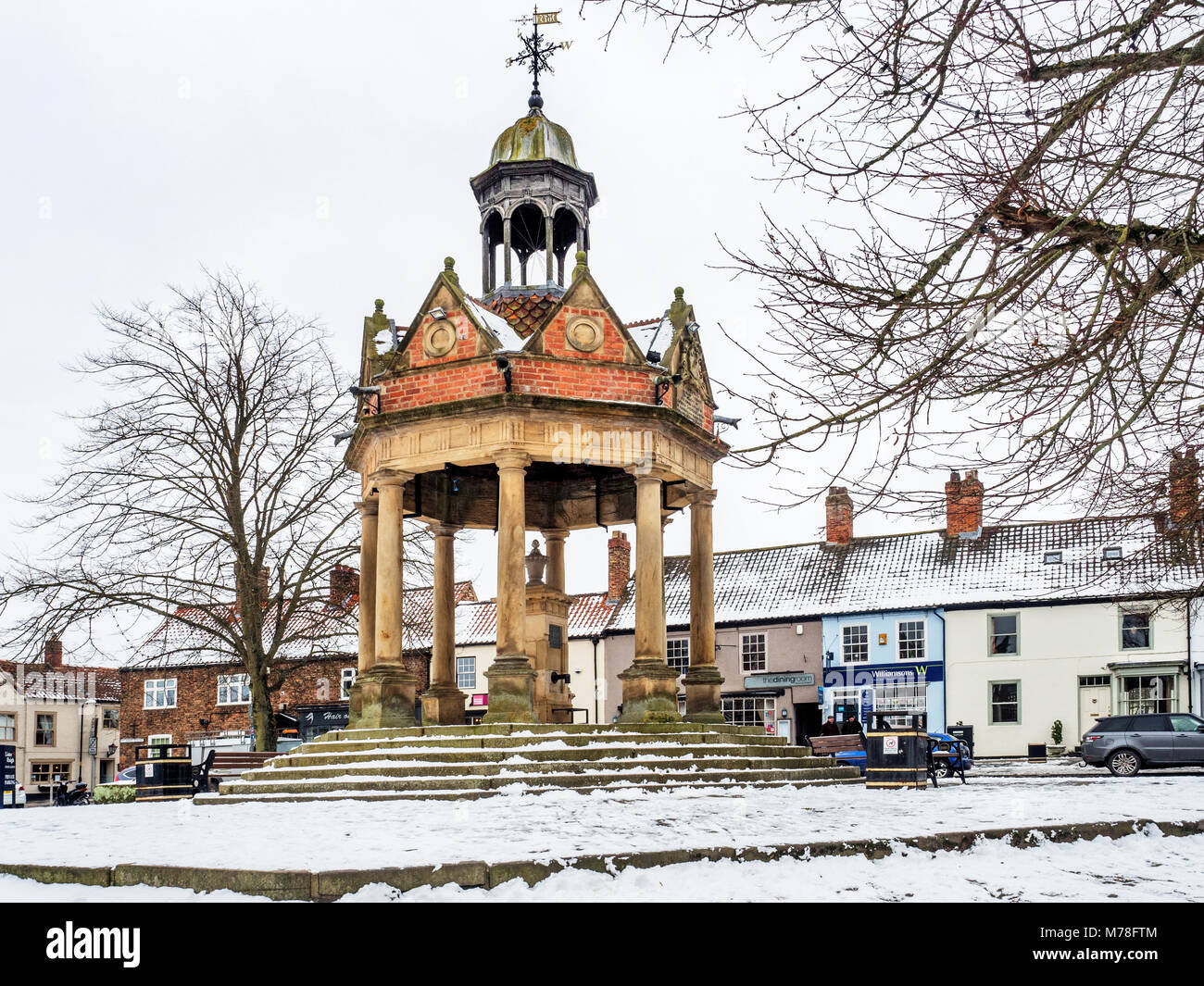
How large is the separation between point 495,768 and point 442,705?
6.36m

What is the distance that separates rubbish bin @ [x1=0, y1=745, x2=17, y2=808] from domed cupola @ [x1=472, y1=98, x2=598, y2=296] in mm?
14913

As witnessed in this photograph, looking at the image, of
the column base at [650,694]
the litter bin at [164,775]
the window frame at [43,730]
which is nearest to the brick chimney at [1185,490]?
the column base at [650,694]

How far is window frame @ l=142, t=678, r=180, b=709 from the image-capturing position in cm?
5422

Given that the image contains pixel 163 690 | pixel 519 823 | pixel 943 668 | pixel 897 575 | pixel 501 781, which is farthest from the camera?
pixel 163 690

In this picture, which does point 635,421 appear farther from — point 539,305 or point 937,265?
point 937,265

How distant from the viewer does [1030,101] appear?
6684 millimetres

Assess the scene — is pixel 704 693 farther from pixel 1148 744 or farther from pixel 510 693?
pixel 1148 744

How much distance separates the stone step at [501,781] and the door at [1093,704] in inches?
1000

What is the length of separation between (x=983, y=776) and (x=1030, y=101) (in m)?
20.8

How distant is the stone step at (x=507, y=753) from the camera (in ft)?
53.4

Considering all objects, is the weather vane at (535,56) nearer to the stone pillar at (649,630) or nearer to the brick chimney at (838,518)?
the stone pillar at (649,630)

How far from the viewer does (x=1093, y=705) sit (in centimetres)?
3925

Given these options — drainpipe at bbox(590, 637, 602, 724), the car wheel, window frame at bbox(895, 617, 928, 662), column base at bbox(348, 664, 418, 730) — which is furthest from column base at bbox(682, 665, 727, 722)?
drainpipe at bbox(590, 637, 602, 724)

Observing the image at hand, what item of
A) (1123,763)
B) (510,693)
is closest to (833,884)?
(510,693)
